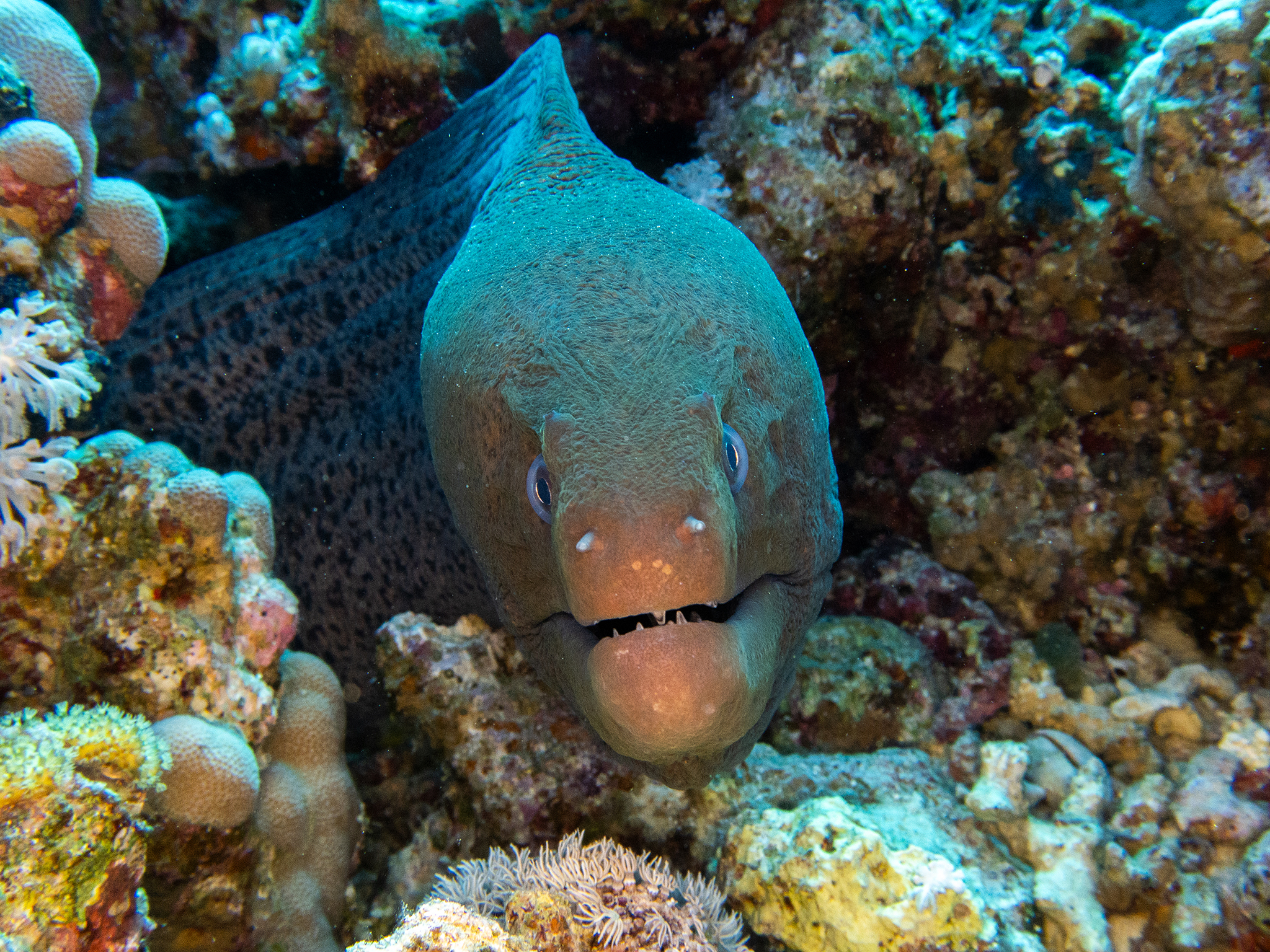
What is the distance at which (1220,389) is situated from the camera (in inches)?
129

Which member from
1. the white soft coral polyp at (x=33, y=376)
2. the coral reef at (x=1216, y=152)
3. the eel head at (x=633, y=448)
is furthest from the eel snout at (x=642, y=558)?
the coral reef at (x=1216, y=152)

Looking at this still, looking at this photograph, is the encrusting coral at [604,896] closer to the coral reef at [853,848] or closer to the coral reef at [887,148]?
the coral reef at [853,848]

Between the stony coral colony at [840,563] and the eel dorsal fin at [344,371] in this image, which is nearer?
the stony coral colony at [840,563]

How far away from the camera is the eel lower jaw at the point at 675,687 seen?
163cm

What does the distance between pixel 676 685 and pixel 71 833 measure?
1358 mm

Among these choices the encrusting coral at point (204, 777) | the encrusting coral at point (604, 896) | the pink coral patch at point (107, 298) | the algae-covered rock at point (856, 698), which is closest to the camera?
the encrusting coral at point (604, 896)

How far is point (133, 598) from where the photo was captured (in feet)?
7.66

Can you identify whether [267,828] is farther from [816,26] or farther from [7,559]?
[816,26]

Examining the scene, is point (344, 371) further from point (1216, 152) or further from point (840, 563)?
point (1216, 152)

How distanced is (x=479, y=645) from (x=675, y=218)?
181 centimetres

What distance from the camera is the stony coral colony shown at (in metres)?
2.25

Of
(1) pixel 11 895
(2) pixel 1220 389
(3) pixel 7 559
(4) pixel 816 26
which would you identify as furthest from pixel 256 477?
(2) pixel 1220 389

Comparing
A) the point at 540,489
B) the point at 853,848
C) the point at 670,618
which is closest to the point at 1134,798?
the point at 853,848

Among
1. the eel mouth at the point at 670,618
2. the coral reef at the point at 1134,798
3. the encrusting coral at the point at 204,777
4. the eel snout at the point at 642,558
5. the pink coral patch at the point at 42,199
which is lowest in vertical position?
the coral reef at the point at 1134,798
